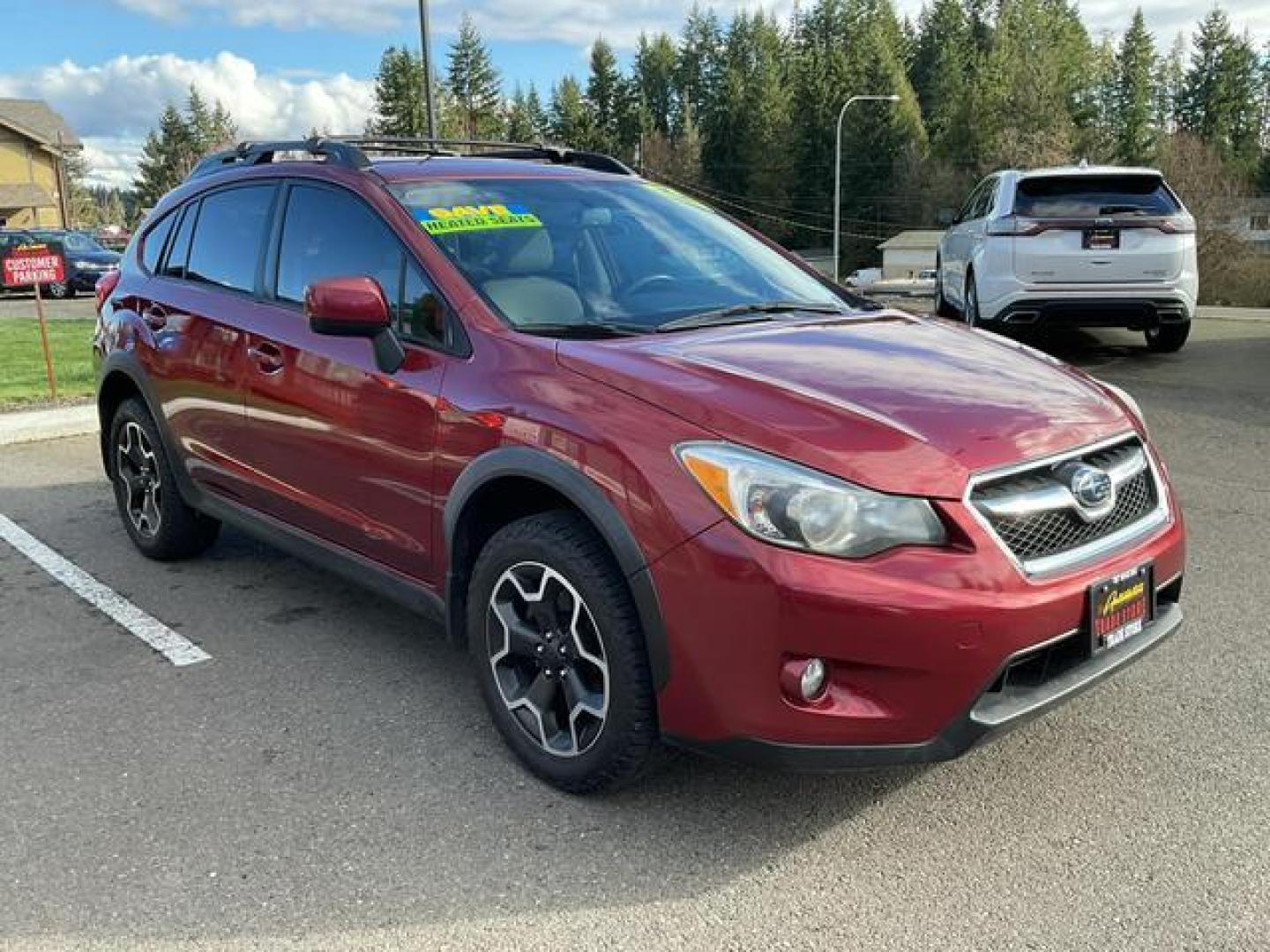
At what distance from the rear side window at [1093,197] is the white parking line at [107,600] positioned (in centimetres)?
761

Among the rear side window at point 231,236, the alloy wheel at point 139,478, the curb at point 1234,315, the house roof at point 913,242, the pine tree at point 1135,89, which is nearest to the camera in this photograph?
the rear side window at point 231,236

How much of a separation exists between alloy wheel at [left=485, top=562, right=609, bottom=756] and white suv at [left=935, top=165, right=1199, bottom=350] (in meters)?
7.49

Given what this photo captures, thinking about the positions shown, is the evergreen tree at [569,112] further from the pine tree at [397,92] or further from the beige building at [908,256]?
the beige building at [908,256]

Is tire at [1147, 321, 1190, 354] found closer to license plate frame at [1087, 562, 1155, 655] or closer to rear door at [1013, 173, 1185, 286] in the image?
rear door at [1013, 173, 1185, 286]

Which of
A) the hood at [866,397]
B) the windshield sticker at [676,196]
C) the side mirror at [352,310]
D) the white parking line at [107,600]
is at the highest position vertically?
the windshield sticker at [676,196]

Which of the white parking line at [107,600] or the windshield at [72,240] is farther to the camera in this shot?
the windshield at [72,240]

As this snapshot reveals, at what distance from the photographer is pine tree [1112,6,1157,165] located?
290 ft

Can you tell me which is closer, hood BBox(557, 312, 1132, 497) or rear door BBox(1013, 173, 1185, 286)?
hood BBox(557, 312, 1132, 497)

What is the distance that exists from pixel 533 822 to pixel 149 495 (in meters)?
3.12

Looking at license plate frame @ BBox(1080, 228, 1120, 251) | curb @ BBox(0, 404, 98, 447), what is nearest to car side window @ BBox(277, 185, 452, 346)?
curb @ BBox(0, 404, 98, 447)

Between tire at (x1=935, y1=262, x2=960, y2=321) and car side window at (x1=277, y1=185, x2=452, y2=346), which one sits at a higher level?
car side window at (x1=277, y1=185, x2=452, y2=346)

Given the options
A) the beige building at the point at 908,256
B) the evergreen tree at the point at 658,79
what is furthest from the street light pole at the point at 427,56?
the evergreen tree at the point at 658,79

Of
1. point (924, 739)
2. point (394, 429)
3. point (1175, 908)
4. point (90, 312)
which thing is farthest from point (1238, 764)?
point (90, 312)

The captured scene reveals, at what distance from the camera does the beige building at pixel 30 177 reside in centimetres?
5897
